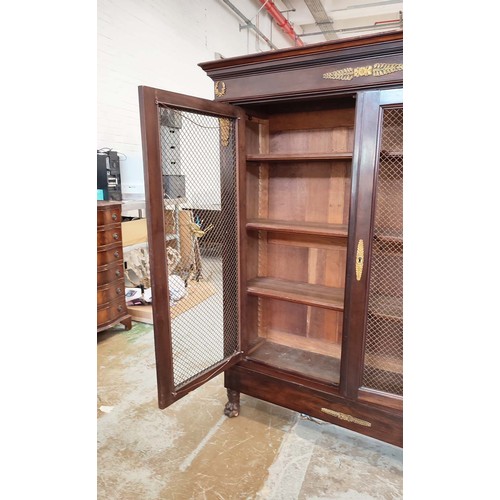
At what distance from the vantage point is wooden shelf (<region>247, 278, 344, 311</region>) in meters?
1.78

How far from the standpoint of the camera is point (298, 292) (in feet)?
6.29

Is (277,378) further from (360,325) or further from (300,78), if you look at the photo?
(300,78)

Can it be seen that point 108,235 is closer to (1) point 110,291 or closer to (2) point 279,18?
(1) point 110,291

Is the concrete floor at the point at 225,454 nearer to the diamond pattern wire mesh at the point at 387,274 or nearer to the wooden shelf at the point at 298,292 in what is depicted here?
the diamond pattern wire mesh at the point at 387,274

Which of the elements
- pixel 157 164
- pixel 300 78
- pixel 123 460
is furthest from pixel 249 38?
pixel 123 460

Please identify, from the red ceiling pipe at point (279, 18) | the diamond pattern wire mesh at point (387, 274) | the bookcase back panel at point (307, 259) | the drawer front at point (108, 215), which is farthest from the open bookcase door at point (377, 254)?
the red ceiling pipe at point (279, 18)

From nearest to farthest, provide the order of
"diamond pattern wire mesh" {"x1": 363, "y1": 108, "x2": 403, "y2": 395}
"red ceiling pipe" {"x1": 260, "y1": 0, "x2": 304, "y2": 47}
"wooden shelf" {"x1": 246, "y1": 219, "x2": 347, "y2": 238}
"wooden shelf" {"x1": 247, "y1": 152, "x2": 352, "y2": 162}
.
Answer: "diamond pattern wire mesh" {"x1": 363, "y1": 108, "x2": 403, "y2": 395}
"wooden shelf" {"x1": 247, "y1": 152, "x2": 352, "y2": 162}
"wooden shelf" {"x1": 246, "y1": 219, "x2": 347, "y2": 238}
"red ceiling pipe" {"x1": 260, "y1": 0, "x2": 304, "y2": 47}

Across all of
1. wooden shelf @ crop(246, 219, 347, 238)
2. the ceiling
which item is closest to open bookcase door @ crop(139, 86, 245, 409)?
wooden shelf @ crop(246, 219, 347, 238)

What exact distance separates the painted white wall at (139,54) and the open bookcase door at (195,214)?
126cm

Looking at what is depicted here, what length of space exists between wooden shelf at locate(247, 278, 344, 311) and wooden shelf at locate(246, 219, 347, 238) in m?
0.31

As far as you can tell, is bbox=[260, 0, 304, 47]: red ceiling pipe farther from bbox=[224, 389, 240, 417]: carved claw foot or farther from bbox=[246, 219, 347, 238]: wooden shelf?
bbox=[224, 389, 240, 417]: carved claw foot

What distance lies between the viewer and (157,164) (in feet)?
4.33

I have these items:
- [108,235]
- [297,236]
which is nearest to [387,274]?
[297,236]
